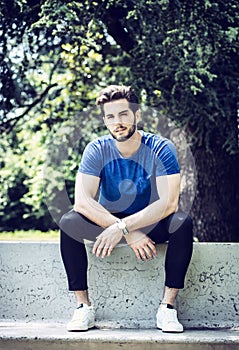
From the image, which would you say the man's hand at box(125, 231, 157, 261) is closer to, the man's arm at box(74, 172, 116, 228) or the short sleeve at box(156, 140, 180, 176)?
the man's arm at box(74, 172, 116, 228)

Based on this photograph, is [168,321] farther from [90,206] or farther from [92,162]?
[92,162]

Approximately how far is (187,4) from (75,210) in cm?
221

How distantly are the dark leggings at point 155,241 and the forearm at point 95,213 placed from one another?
3 centimetres

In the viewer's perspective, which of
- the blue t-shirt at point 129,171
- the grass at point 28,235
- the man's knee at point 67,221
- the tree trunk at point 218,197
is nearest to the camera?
the man's knee at point 67,221

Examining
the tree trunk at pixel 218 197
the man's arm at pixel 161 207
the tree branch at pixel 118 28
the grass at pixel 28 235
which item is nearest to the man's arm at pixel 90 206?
the man's arm at pixel 161 207

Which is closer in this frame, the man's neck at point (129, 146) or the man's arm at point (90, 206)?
the man's arm at point (90, 206)

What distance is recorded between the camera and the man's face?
3127 mm

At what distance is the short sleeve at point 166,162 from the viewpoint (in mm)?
3045

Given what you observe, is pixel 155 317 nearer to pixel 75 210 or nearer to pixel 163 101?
pixel 75 210

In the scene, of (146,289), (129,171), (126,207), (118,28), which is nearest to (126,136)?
(129,171)

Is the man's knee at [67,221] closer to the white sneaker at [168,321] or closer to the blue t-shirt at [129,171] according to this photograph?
the blue t-shirt at [129,171]

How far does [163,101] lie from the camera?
5137 mm

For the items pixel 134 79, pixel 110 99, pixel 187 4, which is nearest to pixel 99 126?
pixel 134 79

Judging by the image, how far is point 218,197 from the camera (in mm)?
5328
